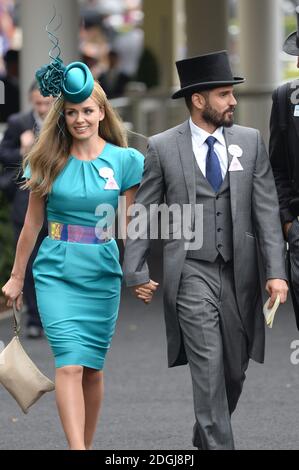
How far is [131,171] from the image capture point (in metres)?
7.49

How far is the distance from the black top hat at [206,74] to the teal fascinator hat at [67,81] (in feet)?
1.48

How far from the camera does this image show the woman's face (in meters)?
7.38

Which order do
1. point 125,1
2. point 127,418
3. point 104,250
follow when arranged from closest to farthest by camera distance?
point 104,250 → point 127,418 → point 125,1

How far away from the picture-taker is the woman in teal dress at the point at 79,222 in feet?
24.0

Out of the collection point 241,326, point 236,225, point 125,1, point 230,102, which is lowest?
point 125,1

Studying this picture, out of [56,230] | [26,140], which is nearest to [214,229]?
[56,230]

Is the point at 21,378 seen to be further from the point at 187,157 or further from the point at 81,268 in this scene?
the point at 187,157

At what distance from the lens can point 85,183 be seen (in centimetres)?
736

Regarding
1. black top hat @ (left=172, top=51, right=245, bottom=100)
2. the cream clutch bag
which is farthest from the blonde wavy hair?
the cream clutch bag

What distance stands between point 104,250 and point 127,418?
1.96 m
